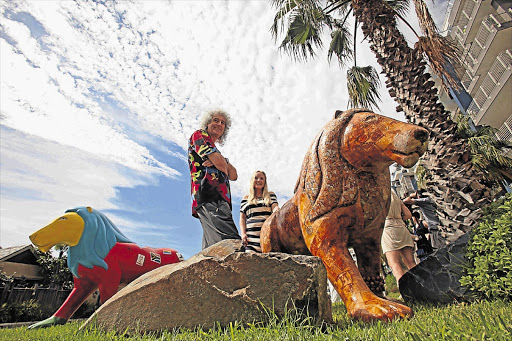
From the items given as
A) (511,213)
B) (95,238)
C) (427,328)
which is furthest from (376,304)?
(95,238)

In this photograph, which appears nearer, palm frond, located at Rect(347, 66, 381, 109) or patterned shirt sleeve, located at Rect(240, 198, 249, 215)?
patterned shirt sleeve, located at Rect(240, 198, 249, 215)

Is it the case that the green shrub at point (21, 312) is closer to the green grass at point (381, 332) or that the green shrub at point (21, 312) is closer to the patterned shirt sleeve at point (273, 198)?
the patterned shirt sleeve at point (273, 198)

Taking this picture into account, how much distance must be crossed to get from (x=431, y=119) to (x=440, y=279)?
9.30 feet

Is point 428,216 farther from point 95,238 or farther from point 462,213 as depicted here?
point 95,238

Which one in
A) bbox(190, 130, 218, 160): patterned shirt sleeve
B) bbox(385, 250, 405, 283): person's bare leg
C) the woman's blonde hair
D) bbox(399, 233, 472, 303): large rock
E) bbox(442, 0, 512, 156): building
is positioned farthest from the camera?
bbox(442, 0, 512, 156): building

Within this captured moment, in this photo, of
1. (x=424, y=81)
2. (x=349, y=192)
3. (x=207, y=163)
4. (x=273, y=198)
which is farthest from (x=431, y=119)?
(x=207, y=163)

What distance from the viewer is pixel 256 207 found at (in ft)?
11.7

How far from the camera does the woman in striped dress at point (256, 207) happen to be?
3318 millimetres

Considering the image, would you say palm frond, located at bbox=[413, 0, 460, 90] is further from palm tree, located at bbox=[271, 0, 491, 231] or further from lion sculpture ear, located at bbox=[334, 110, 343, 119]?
lion sculpture ear, located at bbox=[334, 110, 343, 119]

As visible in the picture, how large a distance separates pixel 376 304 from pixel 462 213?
2.64 m

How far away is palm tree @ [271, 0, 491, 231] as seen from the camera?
3.45m

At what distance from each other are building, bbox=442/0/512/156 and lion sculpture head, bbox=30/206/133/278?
52.8 ft

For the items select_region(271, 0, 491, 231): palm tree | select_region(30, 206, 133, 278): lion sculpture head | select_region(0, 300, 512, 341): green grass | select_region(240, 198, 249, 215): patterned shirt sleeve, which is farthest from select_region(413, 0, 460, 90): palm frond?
select_region(30, 206, 133, 278): lion sculpture head

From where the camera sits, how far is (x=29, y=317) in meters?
9.17
